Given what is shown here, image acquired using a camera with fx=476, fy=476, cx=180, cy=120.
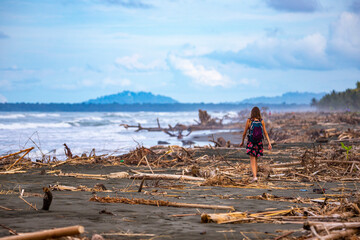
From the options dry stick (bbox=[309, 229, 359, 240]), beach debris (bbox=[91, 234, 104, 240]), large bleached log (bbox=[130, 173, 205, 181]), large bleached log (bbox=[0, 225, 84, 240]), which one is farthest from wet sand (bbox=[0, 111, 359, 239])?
large bleached log (bbox=[0, 225, 84, 240])

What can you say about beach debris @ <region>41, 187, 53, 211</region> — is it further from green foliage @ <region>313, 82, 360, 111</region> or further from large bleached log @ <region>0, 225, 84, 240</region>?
green foliage @ <region>313, 82, 360, 111</region>

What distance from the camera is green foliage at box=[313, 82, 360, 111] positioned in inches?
3328

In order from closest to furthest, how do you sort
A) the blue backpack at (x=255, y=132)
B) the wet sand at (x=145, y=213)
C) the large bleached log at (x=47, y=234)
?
1. the large bleached log at (x=47, y=234)
2. the wet sand at (x=145, y=213)
3. the blue backpack at (x=255, y=132)

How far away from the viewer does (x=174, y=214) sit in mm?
6406

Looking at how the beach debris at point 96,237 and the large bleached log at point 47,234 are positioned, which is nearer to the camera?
the large bleached log at point 47,234

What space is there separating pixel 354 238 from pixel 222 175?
5.42 m

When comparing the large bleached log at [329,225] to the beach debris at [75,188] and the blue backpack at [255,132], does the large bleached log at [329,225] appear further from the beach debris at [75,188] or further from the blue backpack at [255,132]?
the blue backpack at [255,132]

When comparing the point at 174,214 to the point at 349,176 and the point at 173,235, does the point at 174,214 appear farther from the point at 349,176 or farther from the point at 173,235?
the point at 349,176

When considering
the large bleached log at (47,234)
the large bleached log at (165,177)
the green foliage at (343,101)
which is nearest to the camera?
the large bleached log at (47,234)

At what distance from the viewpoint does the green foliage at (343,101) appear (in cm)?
8454

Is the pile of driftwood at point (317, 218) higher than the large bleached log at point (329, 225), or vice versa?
the large bleached log at point (329, 225)

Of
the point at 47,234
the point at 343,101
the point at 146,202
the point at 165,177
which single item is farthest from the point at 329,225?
the point at 343,101

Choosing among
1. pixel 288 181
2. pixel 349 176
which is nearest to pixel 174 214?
pixel 288 181

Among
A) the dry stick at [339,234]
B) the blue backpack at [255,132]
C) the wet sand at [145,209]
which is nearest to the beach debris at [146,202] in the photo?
the wet sand at [145,209]
